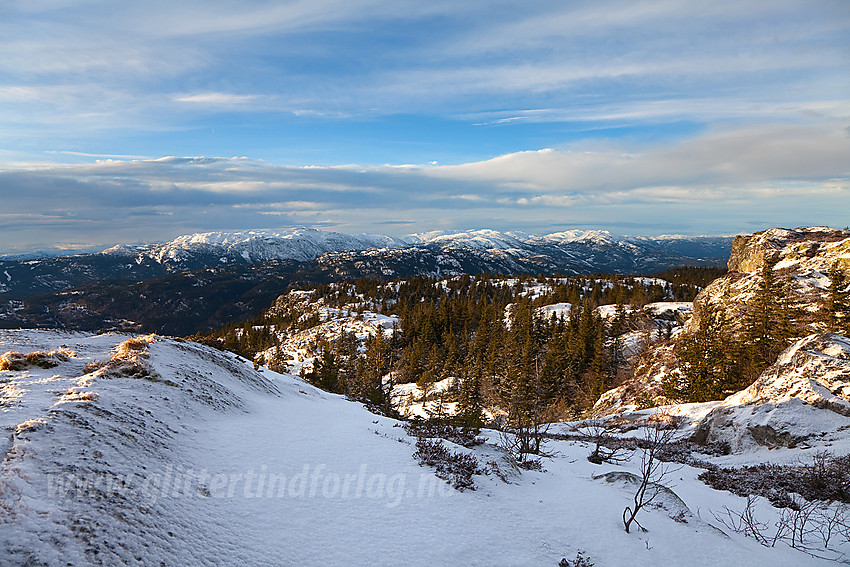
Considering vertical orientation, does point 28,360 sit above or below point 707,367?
above

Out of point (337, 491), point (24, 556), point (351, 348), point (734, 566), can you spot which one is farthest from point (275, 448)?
point (351, 348)

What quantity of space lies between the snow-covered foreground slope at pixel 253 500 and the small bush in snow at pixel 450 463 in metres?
0.41

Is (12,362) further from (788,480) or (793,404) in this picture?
(793,404)

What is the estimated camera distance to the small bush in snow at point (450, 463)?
993 centimetres

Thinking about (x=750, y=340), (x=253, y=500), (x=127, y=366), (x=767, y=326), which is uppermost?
(x=127, y=366)

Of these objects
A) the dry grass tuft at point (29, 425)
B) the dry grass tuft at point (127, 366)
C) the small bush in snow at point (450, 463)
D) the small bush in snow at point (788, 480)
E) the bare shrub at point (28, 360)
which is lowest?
the small bush in snow at point (788, 480)

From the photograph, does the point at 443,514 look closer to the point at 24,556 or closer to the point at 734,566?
the point at 734,566

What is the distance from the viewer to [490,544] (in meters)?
7.20

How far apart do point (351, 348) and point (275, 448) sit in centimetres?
8915

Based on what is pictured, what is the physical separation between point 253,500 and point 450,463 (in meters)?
5.73

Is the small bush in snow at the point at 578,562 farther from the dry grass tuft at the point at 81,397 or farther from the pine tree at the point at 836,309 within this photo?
the pine tree at the point at 836,309

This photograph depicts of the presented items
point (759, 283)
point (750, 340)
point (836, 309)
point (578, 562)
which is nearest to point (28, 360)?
point (578, 562)

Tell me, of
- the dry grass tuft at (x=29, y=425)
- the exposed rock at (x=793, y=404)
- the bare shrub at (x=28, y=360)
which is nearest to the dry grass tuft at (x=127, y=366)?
the bare shrub at (x=28, y=360)

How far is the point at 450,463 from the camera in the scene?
36.7 feet
